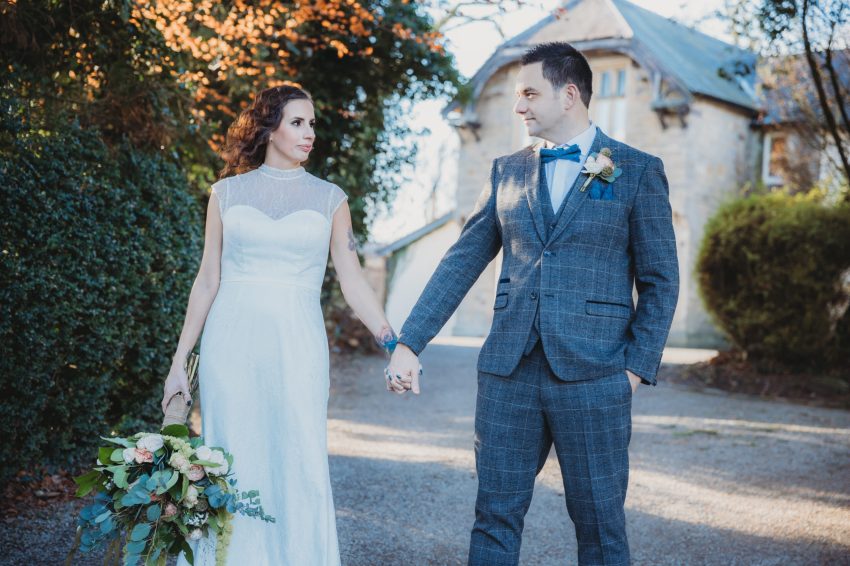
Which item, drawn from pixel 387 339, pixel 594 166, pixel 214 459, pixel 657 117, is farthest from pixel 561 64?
pixel 657 117

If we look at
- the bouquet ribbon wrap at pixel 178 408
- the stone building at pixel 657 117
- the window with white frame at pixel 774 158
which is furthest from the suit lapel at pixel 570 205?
the window with white frame at pixel 774 158

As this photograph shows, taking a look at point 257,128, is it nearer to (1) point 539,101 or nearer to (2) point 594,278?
(1) point 539,101

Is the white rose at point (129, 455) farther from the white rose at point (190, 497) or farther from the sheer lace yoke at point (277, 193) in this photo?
the sheer lace yoke at point (277, 193)

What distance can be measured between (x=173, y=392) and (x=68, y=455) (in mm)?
2391

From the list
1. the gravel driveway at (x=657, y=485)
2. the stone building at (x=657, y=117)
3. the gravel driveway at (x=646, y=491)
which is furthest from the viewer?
the stone building at (x=657, y=117)

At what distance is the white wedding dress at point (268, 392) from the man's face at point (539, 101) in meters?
1.05

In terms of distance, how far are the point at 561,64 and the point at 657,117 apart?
17.7 meters

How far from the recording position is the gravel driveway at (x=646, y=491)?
485 centimetres

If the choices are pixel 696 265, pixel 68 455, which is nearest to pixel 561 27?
pixel 696 265

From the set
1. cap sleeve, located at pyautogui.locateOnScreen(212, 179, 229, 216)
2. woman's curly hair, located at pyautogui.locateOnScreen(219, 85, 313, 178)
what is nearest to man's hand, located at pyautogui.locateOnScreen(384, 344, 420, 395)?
cap sleeve, located at pyautogui.locateOnScreen(212, 179, 229, 216)

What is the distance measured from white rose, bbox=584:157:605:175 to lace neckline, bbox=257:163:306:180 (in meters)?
1.26

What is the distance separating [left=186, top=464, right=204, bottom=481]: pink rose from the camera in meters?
2.87

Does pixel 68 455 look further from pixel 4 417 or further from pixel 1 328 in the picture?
pixel 1 328

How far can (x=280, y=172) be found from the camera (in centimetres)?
377
